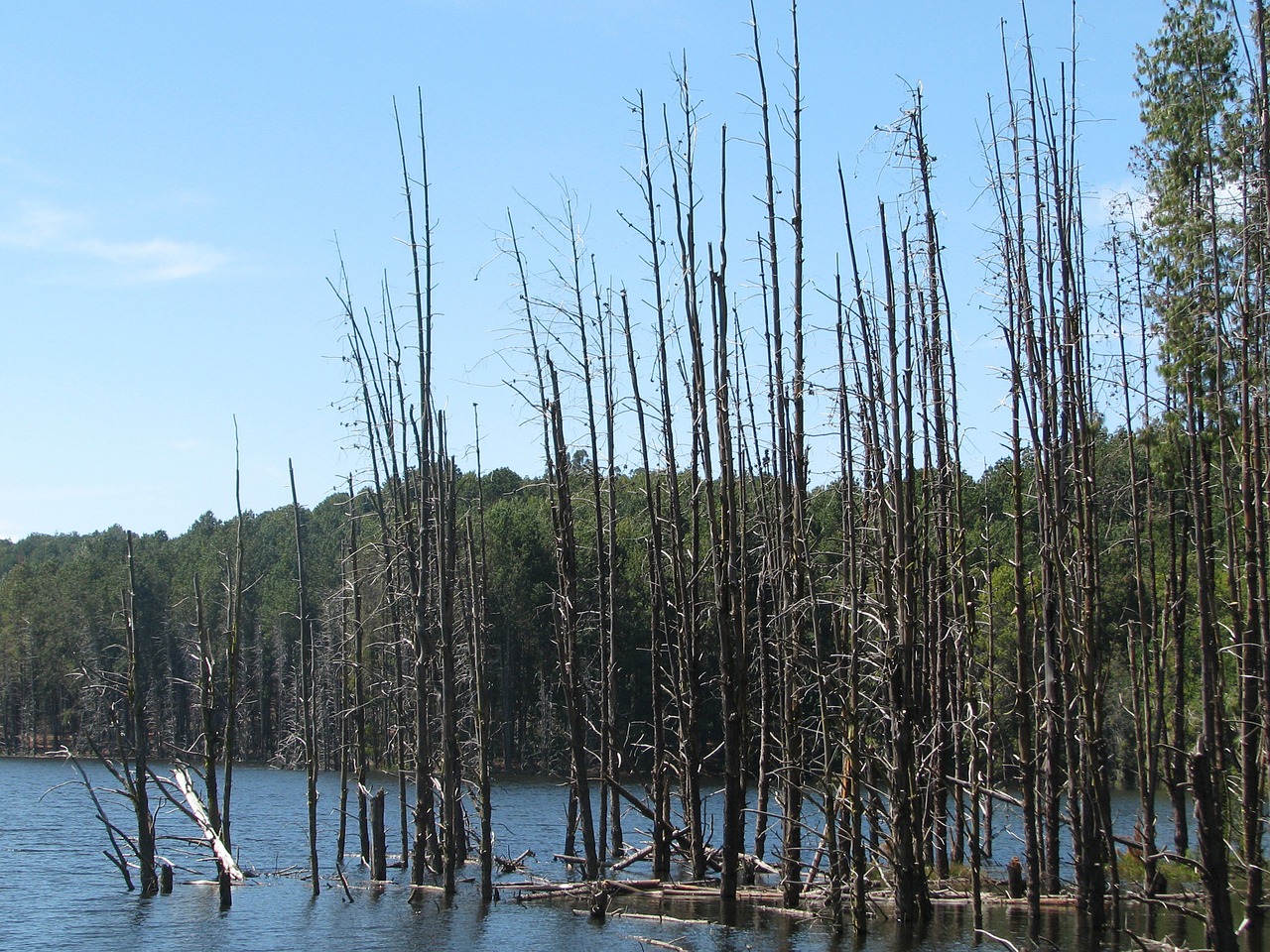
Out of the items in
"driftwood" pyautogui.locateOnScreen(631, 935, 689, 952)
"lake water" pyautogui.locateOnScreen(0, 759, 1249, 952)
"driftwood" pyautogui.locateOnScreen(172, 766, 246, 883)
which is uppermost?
"driftwood" pyautogui.locateOnScreen(172, 766, 246, 883)

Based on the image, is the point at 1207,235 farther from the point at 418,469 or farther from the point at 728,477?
the point at 418,469

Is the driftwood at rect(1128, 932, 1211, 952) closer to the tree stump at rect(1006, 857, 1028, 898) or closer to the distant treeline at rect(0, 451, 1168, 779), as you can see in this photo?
the tree stump at rect(1006, 857, 1028, 898)

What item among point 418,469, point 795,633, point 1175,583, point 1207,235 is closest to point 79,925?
point 418,469

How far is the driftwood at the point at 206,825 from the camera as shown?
19.5 metres

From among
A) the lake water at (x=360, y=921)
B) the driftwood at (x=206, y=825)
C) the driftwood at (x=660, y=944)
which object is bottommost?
the lake water at (x=360, y=921)

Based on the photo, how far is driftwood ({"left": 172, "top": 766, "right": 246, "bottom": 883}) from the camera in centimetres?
1945

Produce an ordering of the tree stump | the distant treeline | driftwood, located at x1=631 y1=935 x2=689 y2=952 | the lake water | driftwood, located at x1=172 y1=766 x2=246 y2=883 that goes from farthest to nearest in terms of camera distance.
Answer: the distant treeline, driftwood, located at x1=172 y1=766 x2=246 y2=883, the tree stump, the lake water, driftwood, located at x1=631 y1=935 x2=689 y2=952

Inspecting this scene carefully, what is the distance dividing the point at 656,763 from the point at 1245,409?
10915 millimetres

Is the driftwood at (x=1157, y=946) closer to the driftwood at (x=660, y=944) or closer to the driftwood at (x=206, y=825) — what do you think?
the driftwood at (x=660, y=944)

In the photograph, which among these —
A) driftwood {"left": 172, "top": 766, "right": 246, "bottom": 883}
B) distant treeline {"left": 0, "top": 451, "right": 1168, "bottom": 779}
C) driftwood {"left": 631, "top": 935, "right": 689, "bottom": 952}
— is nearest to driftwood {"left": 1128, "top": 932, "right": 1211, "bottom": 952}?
driftwood {"left": 631, "top": 935, "right": 689, "bottom": 952}

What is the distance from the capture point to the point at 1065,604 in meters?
13.9

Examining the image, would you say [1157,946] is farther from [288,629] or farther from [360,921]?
[288,629]

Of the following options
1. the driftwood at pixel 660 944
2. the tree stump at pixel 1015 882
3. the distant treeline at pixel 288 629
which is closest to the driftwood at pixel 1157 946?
the tree stump at pixel 1015 882

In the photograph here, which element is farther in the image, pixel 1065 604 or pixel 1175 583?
pixel 1175 583
